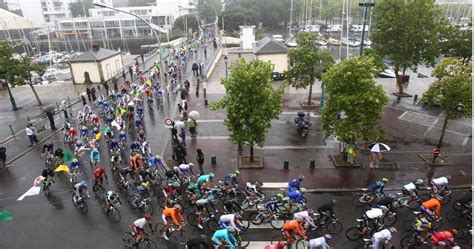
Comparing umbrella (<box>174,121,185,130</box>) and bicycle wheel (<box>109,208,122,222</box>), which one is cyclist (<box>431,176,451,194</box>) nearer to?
bicycle wheel (<box>109,208,122,222</box>)

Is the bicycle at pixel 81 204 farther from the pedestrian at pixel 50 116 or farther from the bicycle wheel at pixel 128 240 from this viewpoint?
the pedestrian at pixel 50 116

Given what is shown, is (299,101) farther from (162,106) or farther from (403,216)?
(403,216)

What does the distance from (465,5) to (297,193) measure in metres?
65.3

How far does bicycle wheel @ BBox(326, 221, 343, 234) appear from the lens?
12047 millimetres

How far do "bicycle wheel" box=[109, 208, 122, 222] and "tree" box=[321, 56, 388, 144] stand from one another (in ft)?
36.2

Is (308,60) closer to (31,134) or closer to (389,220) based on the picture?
(389,220)

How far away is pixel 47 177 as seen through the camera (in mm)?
14766

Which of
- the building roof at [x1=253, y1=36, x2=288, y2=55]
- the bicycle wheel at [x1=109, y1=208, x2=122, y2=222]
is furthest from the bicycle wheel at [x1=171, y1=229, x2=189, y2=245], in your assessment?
the building roof at [x1=253, y1=36, x2=288, y2=55]

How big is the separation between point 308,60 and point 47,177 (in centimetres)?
1865

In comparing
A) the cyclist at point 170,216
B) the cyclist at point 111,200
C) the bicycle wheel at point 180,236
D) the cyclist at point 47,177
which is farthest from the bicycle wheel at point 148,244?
the cyclist at point 47,177

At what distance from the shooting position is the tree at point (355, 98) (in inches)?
609

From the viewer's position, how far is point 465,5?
58.1m

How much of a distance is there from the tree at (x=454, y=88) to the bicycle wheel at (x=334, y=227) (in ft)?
33.0

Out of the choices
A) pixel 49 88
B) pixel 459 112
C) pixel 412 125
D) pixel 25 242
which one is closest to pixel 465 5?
pixel 412 125
